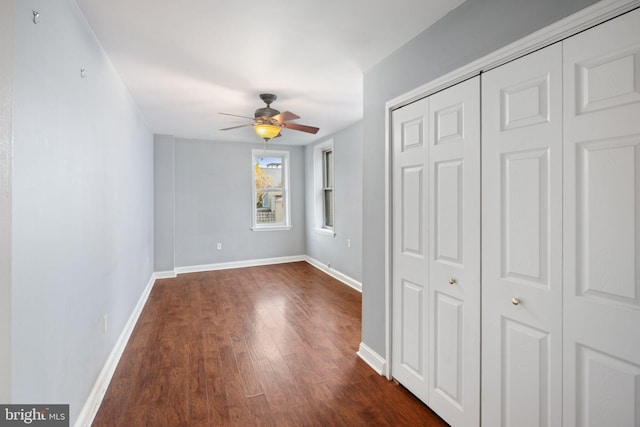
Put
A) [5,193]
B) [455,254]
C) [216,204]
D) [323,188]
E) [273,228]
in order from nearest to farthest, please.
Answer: [5,193] < [455,254] < [216,204] < [323,188] < [273,228]

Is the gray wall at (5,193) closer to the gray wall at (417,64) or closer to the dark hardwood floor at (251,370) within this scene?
the dark hardwood floor at (251,370)

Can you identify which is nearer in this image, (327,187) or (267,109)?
(267,109)

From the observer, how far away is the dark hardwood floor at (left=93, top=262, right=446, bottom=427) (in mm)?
2008

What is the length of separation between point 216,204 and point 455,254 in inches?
199

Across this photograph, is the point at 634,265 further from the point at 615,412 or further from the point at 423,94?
the point at 423,94

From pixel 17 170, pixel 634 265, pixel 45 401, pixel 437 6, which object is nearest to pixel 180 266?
pixel 45 401

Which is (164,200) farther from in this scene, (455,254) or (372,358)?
(455,254)

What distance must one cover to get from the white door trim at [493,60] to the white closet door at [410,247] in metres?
0.05

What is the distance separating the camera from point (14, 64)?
1157mm

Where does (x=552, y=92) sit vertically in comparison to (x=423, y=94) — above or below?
below

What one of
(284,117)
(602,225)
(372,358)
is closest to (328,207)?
(284,117)

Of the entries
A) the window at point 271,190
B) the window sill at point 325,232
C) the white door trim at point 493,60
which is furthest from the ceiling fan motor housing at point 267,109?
A: the window at point 271,190

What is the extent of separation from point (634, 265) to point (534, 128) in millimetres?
679

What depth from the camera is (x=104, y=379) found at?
7.46 ft
